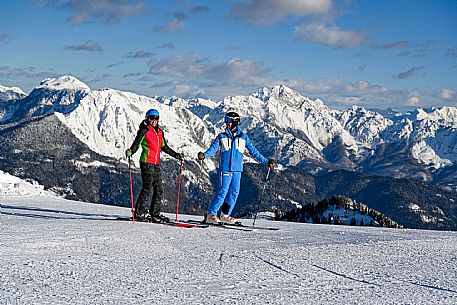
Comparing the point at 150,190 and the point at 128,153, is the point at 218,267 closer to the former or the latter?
the point at 150,190

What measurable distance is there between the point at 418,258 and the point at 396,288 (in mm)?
2074

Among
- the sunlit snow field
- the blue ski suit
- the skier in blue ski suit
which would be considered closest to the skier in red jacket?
the skier in blue ski suit

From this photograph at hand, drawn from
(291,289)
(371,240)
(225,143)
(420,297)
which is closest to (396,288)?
(420,297)

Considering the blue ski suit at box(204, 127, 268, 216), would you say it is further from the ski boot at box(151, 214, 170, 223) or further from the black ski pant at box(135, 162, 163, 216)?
the black ski pant at box(135, 162, 163, 216)

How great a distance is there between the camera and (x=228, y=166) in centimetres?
1301

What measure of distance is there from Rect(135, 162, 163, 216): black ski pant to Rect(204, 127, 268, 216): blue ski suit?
1299 mm

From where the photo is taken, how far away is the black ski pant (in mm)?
13023

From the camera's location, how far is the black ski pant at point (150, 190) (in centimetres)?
1302

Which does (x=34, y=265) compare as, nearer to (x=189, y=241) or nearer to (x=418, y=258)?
(x=189, y=241)

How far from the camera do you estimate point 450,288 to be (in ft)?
20.4

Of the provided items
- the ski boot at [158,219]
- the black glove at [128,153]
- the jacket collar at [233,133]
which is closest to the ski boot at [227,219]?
the ski boot at [158,219]

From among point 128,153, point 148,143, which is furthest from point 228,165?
point 128,153

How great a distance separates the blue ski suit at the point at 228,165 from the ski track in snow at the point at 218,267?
2.26 metres

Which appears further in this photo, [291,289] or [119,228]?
[119,228]
